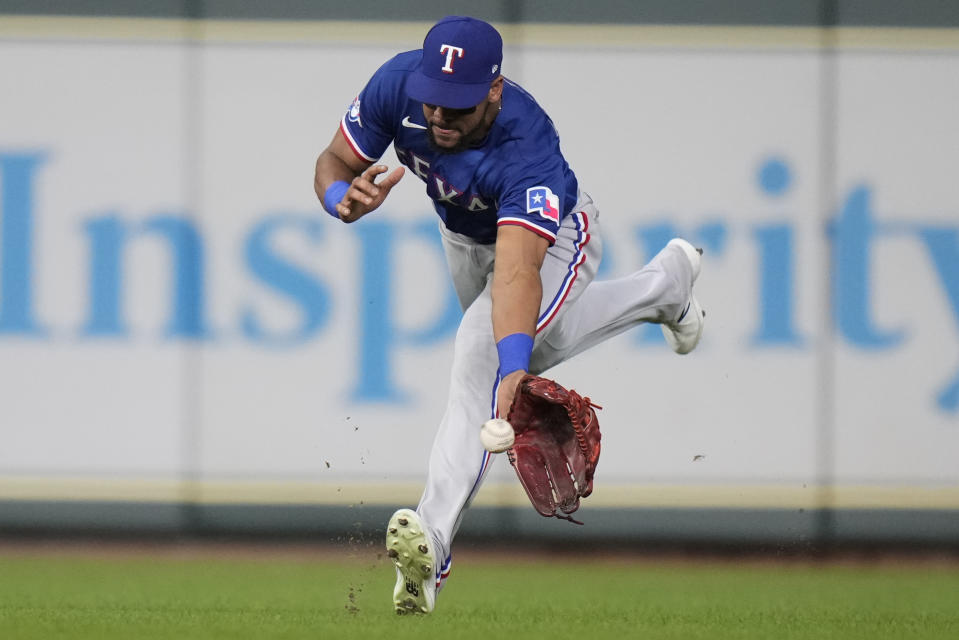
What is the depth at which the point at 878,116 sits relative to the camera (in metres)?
8.59

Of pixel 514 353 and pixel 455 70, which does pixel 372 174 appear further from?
pixel 514 353

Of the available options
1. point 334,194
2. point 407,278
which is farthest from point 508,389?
point 407,278

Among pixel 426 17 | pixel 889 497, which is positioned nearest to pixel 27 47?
pixel 426 17

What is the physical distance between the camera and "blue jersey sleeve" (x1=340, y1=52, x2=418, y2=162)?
209 inches

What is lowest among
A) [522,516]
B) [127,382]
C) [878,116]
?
[522,516]

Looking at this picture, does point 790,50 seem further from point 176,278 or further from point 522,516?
point 176,278

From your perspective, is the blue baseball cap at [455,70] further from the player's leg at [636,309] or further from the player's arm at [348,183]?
the player's leg at [636,309]

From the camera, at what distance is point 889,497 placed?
845 centimetres

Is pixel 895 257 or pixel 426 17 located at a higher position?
pixel 426 17

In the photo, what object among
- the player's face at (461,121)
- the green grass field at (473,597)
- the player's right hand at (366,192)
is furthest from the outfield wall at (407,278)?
the player's right hand at (366,192)

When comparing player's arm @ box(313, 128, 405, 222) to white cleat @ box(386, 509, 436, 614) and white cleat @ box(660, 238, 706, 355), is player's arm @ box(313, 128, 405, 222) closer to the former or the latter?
white cleat @ box(386, 509, 436, 614)

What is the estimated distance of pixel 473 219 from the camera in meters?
5.51

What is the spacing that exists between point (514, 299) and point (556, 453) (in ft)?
1.82

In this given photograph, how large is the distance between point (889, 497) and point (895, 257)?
1.27 metres
